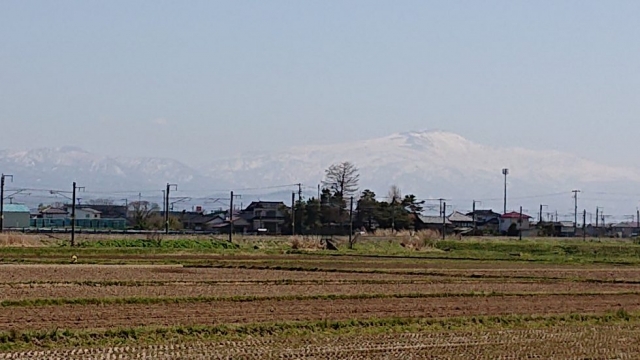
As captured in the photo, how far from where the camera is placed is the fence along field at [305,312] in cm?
2055

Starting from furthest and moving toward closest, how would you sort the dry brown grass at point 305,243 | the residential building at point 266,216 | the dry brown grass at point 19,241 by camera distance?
the residential building at point 266,216
the dry brown grass at point 305,243
the dry brown grass at point 19,241

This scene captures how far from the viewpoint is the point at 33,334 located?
807 inches

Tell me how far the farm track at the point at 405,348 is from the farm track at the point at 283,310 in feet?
10.0

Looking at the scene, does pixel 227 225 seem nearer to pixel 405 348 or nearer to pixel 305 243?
pixel 305 243

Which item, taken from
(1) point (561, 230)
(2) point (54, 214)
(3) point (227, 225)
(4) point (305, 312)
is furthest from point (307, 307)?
(1) point (561, 230)

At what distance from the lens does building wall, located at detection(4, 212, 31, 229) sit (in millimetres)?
135500

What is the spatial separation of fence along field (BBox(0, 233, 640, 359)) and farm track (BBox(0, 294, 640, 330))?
4cm

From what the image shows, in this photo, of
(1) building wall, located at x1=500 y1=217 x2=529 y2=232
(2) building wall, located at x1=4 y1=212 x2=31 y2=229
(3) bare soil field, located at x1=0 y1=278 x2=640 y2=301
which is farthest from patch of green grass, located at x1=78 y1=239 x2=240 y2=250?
(1) building wall, located at x1=500 y1=217 x2=529 y2=232

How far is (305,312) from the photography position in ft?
89.1

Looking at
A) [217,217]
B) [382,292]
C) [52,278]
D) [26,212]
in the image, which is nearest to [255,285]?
[382,292]

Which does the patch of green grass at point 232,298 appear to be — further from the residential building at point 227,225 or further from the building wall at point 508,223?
the building wall at point 508,223

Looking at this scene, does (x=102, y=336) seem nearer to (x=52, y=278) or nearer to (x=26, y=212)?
(x=52, y=278)

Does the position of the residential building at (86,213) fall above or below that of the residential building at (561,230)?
above

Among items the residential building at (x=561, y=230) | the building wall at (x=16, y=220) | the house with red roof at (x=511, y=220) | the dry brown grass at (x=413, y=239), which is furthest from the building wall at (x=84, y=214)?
the residential building at (x=561, y=230)
